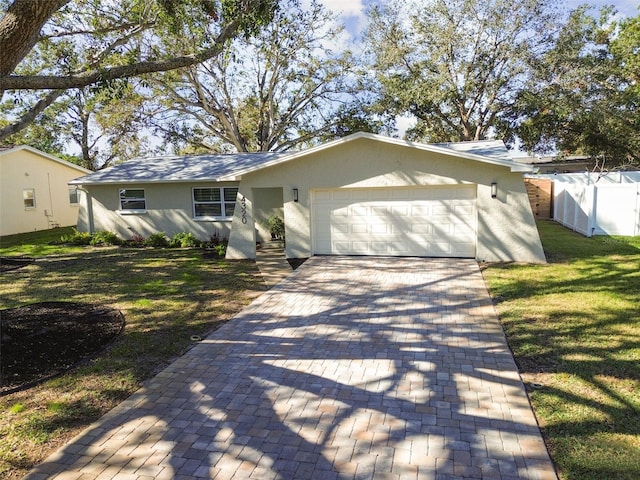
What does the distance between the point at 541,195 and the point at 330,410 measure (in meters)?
21.3

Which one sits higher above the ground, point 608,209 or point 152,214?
point 152,214

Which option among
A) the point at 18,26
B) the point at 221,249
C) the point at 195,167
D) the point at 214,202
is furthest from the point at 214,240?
the point at 18,26

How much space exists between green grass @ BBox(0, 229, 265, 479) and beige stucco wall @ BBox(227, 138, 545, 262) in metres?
1.88

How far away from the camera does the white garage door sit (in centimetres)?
1230

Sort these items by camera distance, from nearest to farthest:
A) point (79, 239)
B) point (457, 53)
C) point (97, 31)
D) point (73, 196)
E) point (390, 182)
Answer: point (97, 31), point (390, 182), point (79, 239), point (457, 53), point (73, 196)

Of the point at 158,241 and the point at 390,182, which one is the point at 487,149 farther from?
the point at 158,241

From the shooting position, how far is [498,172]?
11.6 metres

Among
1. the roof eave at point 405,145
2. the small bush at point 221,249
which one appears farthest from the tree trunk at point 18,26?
the small bush at point 221,249

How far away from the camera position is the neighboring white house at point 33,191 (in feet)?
67.4

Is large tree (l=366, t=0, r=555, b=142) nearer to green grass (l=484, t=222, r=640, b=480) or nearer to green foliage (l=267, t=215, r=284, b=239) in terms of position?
green foliage (l=267, t=215, r=284, b=239)

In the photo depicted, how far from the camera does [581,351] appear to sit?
18.8 feet

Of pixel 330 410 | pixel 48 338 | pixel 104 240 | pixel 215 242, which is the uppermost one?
pixel 104 240

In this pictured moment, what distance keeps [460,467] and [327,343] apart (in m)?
3.05

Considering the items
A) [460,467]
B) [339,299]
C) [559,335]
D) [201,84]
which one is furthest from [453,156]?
[201,84]
